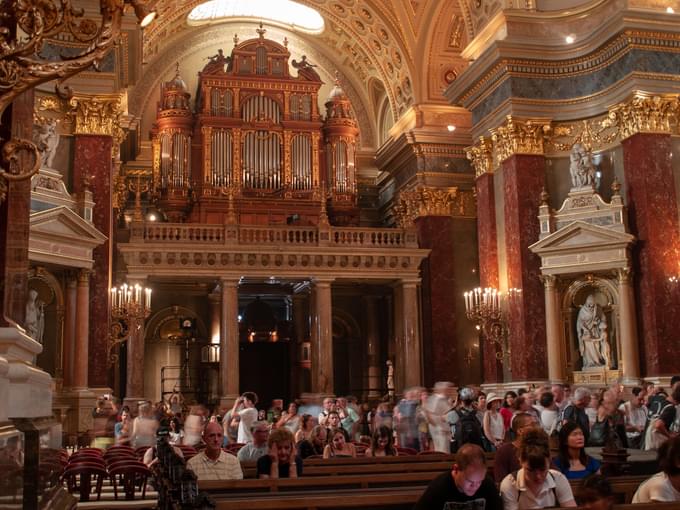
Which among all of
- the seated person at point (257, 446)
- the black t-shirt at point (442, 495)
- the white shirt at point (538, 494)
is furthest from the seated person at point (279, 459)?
the black t-shirt at point (442, 495)

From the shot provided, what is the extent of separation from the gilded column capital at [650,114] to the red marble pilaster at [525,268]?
2.33 meters

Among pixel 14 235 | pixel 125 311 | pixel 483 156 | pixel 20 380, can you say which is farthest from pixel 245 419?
pixel 483 156

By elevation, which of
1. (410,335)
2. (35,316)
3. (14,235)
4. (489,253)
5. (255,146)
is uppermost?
(255,146)

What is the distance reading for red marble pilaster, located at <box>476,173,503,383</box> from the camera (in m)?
20.5

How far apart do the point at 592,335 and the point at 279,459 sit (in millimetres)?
12130

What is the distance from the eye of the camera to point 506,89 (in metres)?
19.8

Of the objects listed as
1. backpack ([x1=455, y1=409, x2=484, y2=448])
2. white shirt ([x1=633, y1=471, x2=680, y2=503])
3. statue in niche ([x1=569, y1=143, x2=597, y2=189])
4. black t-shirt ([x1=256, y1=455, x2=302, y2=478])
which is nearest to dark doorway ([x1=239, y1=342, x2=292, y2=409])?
statue in niche ([x1=569, y1=143, x2=597, y2=189])

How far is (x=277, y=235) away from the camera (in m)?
23.5

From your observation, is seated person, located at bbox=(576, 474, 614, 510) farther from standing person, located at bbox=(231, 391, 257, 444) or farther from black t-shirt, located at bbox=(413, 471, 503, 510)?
standing person, located at bbox=(231, 391, 257, 444)

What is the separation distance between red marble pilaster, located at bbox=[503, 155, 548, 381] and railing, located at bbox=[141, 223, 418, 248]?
16.8 ft

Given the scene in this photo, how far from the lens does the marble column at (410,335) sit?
23578mm

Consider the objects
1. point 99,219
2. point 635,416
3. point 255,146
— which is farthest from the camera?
point 255,146

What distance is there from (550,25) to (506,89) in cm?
170

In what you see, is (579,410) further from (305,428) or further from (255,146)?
(255,146)
